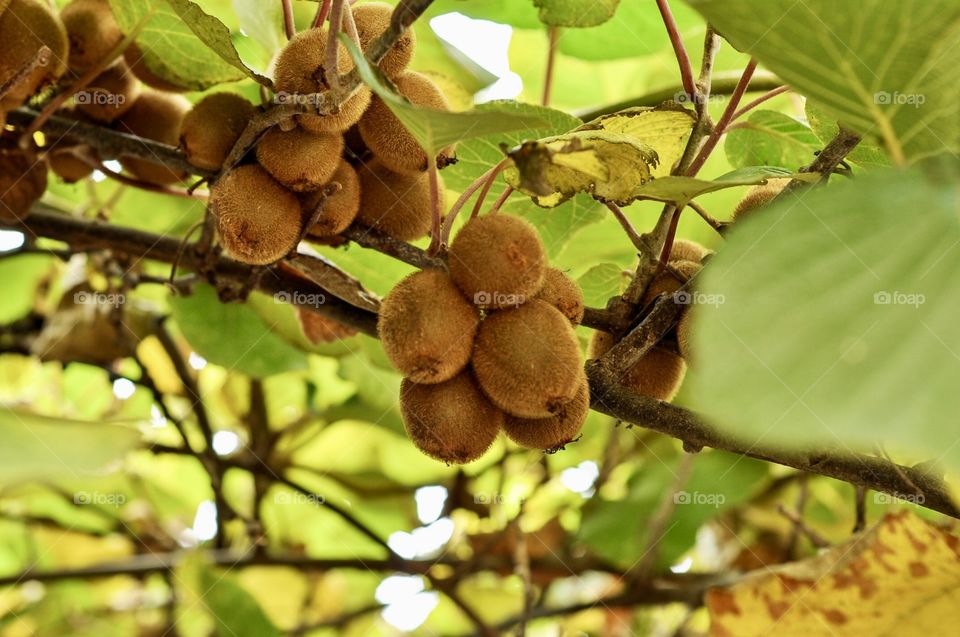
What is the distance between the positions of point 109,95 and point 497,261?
0.50 meters

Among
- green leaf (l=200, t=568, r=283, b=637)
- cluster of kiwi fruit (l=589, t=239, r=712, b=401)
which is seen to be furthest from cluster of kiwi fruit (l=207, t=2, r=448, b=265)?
green leaf (l=200, t=568, r=283, b=637)

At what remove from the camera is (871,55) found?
0.52 m

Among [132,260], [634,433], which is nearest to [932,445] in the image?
[132,260]

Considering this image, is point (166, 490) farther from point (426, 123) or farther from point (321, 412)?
point (426, 123)

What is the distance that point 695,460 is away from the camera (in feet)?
4.77

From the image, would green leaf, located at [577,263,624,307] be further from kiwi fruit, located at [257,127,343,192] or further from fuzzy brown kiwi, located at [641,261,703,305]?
kiwi fruit, located at [257,127,343,192]

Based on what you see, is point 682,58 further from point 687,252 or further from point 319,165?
point 319,165

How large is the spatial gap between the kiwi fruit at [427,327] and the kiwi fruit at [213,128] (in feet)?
0.73

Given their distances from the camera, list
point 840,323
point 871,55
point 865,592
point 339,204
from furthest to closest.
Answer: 1. point 865,592
2. point 339,204
3. point 871,55
4. point 840,323

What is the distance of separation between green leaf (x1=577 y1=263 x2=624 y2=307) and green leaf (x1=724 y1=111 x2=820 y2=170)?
0.18 m

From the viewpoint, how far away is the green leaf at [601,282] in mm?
884

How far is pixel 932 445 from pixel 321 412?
1.29 m

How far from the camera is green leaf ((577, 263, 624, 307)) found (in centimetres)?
88

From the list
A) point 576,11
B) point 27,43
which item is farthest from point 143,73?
point 576,11
